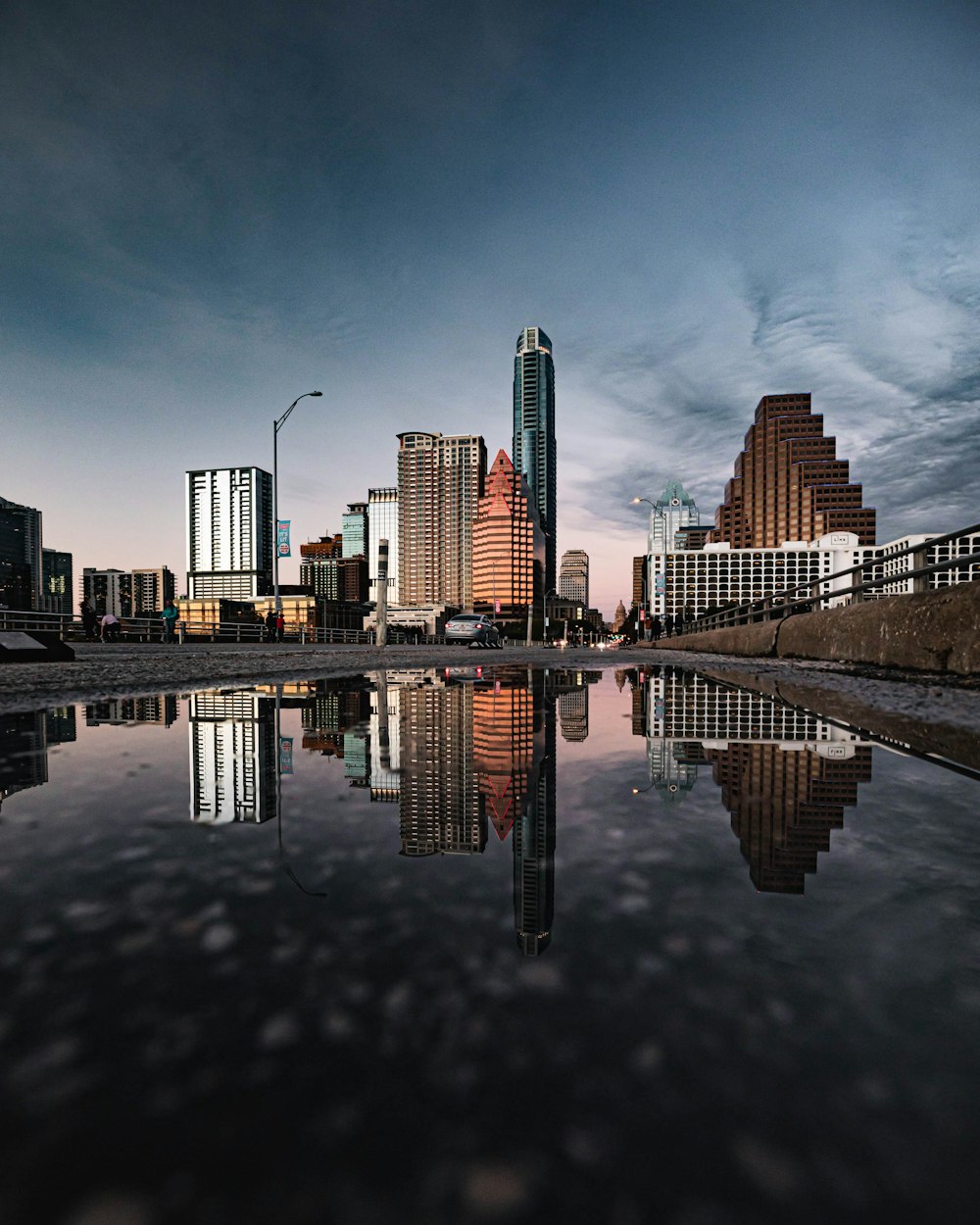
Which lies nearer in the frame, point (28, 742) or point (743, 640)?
point (28, 742)

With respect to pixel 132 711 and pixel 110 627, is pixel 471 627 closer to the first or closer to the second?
pixel 110 627

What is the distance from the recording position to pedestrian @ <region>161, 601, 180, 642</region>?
32.6 metres

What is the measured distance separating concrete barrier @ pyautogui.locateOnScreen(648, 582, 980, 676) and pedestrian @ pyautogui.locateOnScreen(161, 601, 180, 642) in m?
29.2

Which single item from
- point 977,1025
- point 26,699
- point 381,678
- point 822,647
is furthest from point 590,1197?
point 822,647

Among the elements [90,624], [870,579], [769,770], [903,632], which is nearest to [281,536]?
[90,624]

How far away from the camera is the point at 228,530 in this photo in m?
186

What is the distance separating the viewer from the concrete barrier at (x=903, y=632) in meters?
6.87

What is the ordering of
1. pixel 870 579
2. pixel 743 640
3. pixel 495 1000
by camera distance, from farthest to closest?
pixel 743 640, pixel 870 579, pixel 495 1000

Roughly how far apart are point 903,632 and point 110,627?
32369 millimetres

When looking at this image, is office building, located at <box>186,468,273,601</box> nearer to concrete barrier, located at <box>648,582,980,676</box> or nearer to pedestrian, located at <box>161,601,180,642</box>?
pedestrian, located at <box>161,601,180,642</box>

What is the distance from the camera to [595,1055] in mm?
867

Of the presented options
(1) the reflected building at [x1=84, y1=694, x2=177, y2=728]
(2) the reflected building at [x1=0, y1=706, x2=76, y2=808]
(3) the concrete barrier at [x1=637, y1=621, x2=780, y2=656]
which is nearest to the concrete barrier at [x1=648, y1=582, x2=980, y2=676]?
(3) the concrete barrier at [x1=637, y1=621, x2=780, y2=656]

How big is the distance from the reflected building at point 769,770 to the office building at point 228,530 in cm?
17960

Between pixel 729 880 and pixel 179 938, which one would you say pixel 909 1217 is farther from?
pixel 179 938
